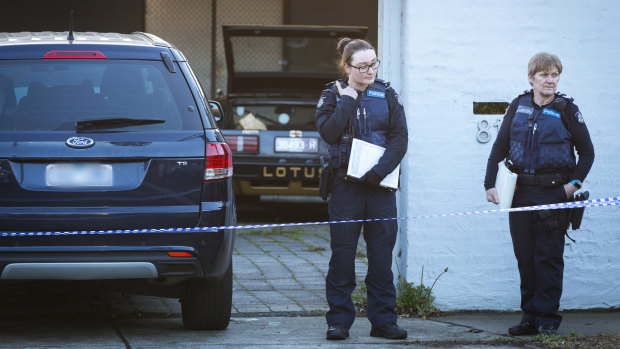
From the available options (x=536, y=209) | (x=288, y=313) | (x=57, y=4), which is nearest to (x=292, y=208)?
(x=57, y=4)

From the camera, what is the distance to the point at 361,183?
5746 millimetres

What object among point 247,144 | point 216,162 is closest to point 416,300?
point 216,162

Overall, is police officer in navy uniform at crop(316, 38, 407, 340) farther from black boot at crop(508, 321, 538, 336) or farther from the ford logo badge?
the ford logo badge

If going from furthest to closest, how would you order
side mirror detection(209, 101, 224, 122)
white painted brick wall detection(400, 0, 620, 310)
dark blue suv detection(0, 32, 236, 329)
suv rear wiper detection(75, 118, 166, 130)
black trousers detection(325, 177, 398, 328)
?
side mirror detection(209, 101, 224, 122) < white painted brick wall detection(400, 0, 620, 310) < black trousers detection(325, 177, 398, 328) < suv rear wiper detection(75, 118, 166, 130) < dark blue suv detection(0, 32, 236, 329)

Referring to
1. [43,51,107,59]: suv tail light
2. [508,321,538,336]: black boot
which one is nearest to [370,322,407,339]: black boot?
[508,321,538,336]: black boot

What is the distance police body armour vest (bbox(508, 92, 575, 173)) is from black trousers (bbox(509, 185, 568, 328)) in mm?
137

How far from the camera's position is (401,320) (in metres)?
6.48

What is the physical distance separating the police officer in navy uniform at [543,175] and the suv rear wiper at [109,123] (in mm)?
2035

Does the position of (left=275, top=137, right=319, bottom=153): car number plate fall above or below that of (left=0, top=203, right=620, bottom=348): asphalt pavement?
above

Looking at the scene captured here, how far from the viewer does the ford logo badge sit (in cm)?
527

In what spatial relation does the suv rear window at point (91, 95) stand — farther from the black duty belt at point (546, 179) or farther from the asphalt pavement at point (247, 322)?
the black duty belt at point (546, 179)

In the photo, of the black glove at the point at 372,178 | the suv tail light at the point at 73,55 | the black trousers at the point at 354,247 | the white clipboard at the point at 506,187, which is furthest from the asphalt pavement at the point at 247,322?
the suv tail light at the point at 73,55

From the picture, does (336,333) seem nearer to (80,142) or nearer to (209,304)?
(209,304)

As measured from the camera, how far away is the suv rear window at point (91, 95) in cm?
539
